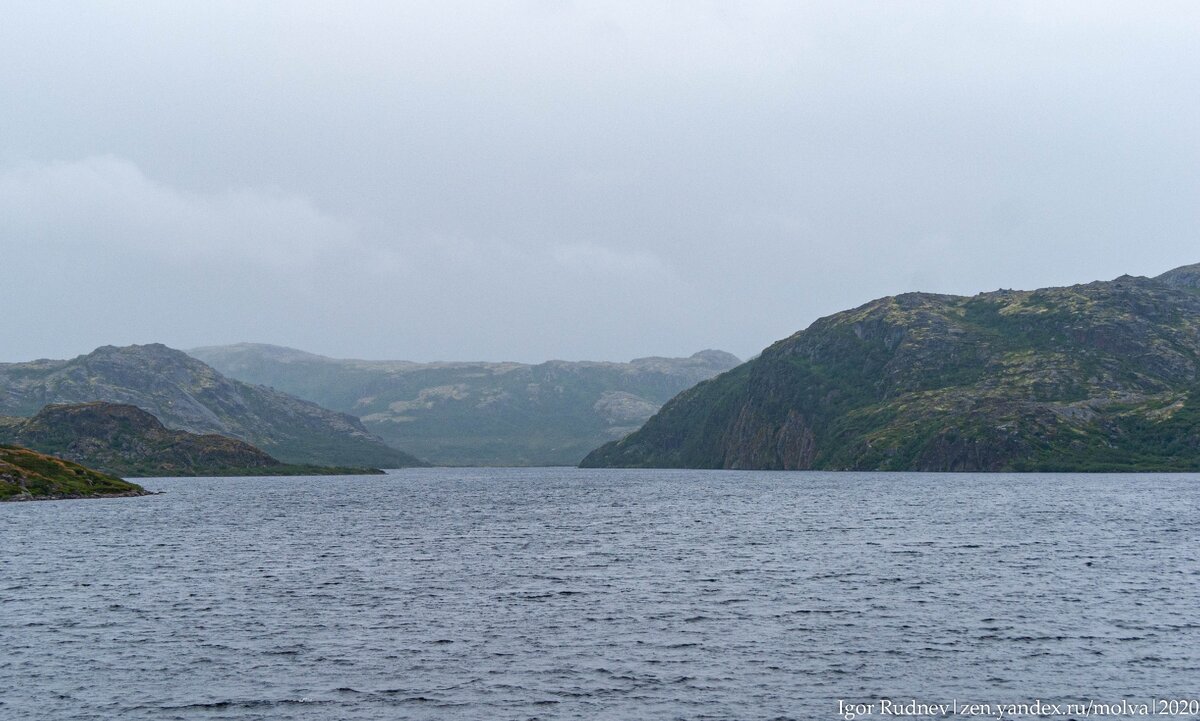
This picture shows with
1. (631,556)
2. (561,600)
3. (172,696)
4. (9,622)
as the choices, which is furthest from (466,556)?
(172,696)

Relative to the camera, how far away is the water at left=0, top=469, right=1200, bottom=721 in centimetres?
4672

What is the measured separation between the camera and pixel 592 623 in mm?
64812

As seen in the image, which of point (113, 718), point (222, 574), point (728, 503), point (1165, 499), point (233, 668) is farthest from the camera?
point (728, 503)

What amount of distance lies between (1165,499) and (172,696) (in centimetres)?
18929

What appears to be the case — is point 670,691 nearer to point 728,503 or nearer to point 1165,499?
point 728,503

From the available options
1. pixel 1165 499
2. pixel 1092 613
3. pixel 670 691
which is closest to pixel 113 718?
pixel 670 691

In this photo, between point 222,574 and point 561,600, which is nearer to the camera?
point 561,600

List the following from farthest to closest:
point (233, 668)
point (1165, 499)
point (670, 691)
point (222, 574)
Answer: point (1165, 499) < point (222, 574) < point (233, 668) < point (670, 691)

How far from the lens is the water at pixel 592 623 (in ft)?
153

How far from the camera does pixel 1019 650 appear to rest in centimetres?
5506

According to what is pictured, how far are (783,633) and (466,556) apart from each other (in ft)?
166

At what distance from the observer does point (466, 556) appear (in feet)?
341

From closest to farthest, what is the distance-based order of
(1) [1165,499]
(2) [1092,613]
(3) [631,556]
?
(2) [1092,613]
(3) [631,556]
(1) [1165,499]

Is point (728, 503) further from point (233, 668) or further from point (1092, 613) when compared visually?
point (233, 668)
